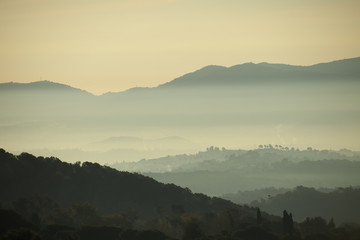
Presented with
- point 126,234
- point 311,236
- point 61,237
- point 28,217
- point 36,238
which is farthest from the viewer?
point 28,217

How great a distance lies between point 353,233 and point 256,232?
25589 mm

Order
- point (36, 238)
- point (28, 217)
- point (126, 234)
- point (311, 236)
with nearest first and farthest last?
point (36, 238), point (126, 234), point (311, 236), point (28, 217)

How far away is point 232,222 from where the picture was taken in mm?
197750

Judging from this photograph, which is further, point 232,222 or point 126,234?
point 232,222

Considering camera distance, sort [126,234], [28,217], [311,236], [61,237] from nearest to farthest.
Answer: [61,237] → [126,234] → [311,236] → [28,217]

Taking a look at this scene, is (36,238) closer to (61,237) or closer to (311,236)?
(61,237)

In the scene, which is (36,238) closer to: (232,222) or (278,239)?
(278,239)

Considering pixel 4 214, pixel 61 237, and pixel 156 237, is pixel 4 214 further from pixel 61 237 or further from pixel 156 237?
pixel 156 237

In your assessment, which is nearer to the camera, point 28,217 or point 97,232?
point 97,232

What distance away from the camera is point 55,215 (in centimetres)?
19938

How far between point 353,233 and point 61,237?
63.8 meters

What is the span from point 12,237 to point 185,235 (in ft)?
175

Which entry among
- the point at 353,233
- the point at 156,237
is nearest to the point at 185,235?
the point at 156,237

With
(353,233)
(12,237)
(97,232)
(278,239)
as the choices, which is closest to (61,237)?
(97,232)
